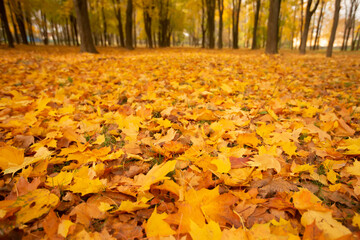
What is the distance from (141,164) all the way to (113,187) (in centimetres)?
30

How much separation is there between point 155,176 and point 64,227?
0.43 meters

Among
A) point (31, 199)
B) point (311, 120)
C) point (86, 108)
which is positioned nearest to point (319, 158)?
point (311, 120)

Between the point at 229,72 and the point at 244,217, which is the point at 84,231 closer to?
the point at 244,217

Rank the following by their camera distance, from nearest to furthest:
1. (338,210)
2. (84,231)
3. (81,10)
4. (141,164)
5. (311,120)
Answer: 1. (84,231)
2. (338,210)
3. (141,164)
4. (311,120)
5. (81,10)

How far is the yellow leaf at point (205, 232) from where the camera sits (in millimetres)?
705

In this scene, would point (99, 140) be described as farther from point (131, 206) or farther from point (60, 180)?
point (131, 206)

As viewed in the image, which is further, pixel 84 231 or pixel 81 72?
pixel 81 72

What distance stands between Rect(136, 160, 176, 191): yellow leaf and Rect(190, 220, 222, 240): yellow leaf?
270 mm

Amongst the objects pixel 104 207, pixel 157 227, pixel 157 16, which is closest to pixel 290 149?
pixel 157 227

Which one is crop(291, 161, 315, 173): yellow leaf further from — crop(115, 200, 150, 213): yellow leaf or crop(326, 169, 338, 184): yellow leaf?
crop(115, 200, 150, 213): yellow leaf

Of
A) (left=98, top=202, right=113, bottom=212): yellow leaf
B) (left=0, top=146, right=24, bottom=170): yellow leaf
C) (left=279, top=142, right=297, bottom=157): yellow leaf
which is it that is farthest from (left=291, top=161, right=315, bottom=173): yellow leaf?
(left=0, top=146, right=24, bottom=170): yellow leaf

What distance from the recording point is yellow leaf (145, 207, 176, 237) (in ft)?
2.49

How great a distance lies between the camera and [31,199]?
87 cm

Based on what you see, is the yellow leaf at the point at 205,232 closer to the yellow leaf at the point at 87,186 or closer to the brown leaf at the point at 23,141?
the yellow leaf at the point at 87,186
